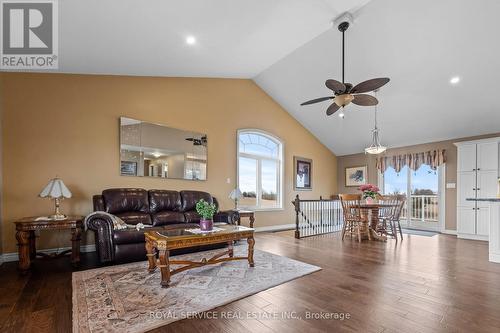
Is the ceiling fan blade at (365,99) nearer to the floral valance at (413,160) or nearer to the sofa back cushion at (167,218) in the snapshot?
the sofa back cushion at (167,218)

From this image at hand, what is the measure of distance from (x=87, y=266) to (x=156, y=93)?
11.1ft

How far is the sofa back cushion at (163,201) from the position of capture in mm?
4465

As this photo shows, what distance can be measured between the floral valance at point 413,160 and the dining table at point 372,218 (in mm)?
A: 2452

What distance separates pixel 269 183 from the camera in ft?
22.9

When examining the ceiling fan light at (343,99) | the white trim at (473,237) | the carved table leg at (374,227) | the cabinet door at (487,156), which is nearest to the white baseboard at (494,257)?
the carved table leg at (374,227)

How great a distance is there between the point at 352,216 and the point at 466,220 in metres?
2.92

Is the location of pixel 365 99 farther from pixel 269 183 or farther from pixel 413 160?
pixel 413 160

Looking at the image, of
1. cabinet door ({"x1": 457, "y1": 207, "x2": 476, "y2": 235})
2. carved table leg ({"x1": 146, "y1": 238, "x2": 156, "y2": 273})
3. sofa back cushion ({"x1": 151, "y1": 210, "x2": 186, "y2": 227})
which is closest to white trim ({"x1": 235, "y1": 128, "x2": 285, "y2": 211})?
sofa back cushion ({"x1": 151, "y1": 210, "x2": 186, "y2": 227})

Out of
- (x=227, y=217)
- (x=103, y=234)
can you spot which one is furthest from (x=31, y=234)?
(x=227, y=217)

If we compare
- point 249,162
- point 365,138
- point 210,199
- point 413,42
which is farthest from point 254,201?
point 413,42

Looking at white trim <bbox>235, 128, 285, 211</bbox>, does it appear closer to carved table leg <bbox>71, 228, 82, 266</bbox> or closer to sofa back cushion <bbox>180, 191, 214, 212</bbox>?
sofa back cushion <bbox>180, 191, 214, 212</bbox>

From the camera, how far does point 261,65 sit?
545 cm

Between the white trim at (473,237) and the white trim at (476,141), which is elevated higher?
the white trim at (476,141)

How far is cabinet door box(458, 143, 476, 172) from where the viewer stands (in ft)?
18.9
